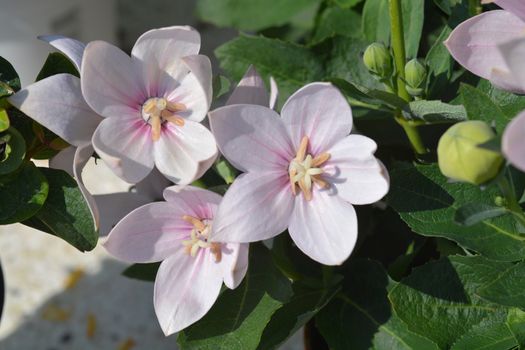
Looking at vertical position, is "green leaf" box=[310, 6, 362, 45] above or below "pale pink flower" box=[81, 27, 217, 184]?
below

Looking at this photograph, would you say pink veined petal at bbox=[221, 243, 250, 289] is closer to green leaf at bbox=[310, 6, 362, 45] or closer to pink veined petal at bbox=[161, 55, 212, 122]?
pink veined petal at bbox=[161, 55, 212, 122]

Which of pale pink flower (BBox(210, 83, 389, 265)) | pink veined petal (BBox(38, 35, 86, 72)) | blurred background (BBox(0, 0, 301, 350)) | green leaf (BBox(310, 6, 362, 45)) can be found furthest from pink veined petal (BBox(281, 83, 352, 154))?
blurred background (BBox(0, 0, 301, 350))

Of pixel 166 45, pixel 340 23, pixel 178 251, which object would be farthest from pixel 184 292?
pixel 340 23

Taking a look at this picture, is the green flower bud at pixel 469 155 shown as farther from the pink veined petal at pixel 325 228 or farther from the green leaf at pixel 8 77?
the green leaf at pixel 8 77

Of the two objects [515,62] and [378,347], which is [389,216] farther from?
[515,62]

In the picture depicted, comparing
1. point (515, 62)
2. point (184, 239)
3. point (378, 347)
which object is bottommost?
point (378, 347)

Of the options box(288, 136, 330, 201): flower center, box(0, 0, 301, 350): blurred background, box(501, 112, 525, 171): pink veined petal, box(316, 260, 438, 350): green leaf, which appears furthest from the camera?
box(0, 0, 301, 350): blurred background

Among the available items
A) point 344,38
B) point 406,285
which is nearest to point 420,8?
point 344,38
